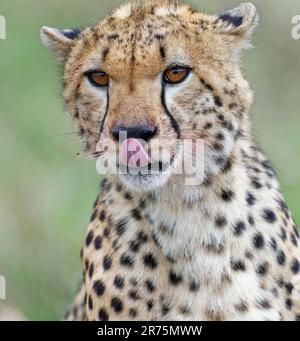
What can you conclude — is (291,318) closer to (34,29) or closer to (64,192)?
(64,192)

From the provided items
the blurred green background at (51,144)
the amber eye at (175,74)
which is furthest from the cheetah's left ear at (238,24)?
the blurred green background at (51,144)

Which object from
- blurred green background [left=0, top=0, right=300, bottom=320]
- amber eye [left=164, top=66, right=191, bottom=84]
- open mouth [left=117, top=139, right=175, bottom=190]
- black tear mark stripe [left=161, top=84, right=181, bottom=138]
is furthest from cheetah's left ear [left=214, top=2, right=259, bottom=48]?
blurred green background [left=0, top=0, right=300, bottom=320]

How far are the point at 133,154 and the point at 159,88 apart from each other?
0.23 meters

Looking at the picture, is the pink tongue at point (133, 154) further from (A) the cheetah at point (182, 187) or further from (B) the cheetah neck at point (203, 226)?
(B) the cheetah neck at point (203, 226)

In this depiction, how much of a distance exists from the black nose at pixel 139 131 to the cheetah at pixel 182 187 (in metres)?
0.08

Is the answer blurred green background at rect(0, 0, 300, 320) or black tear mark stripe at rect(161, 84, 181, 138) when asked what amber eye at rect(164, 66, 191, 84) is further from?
blurred green background at rect(0, 0, 300, 320)

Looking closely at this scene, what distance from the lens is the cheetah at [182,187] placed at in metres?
3.83

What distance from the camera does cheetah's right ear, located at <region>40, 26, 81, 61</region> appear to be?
4.20m

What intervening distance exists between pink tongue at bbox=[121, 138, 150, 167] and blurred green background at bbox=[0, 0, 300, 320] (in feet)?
4.88

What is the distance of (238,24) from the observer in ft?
13.4

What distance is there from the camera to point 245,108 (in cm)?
399

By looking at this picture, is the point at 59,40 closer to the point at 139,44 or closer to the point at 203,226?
the point at 139,44

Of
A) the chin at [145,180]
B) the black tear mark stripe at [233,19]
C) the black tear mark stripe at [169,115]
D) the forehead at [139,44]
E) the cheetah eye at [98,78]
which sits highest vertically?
the black tear mark stripe at [233,19]
